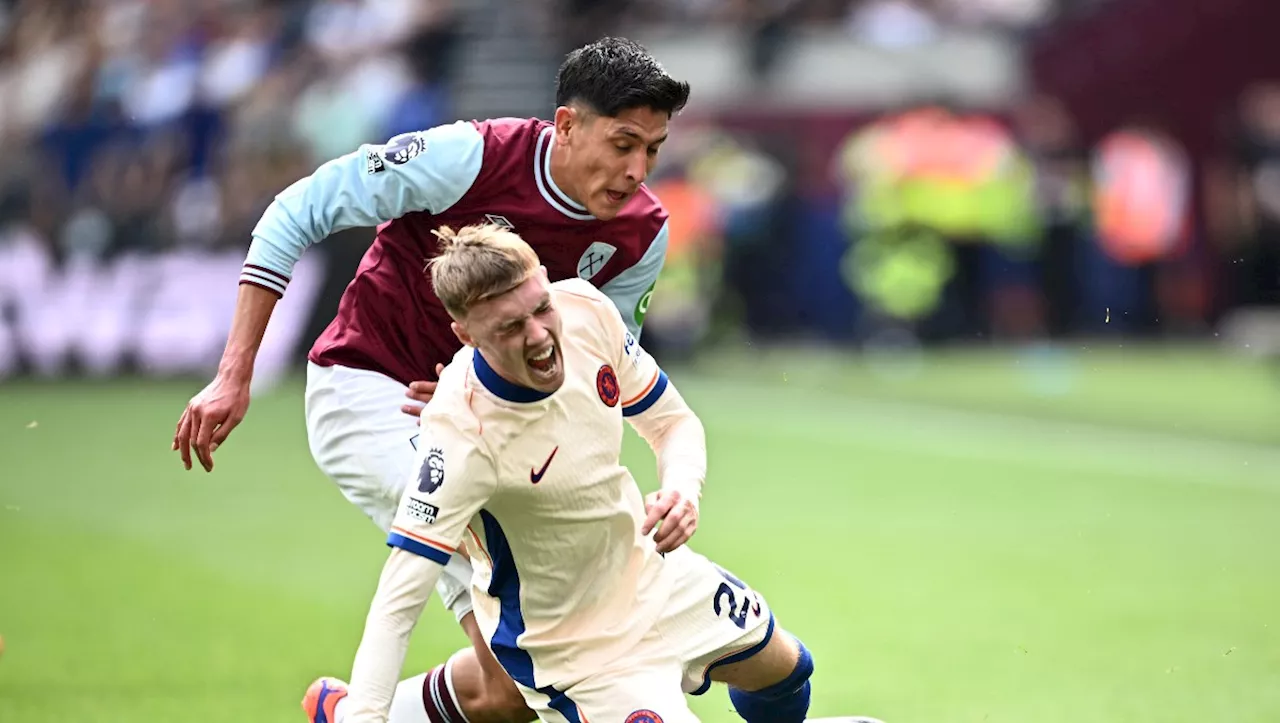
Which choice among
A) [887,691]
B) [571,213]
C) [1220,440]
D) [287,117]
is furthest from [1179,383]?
[571,213]

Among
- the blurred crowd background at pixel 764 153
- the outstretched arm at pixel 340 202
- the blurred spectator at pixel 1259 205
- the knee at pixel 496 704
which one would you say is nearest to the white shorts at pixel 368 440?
the knee at pixel 496 704

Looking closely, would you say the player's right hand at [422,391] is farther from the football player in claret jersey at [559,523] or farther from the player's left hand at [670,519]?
the player's left hand at [670,519]

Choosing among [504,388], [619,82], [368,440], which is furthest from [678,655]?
[619,82]

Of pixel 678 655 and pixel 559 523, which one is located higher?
pixel 559 523

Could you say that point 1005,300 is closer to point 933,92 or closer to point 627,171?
point 933,92

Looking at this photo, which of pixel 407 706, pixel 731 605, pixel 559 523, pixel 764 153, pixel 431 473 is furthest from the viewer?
pixel 764 153

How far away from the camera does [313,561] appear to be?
8.80 metres

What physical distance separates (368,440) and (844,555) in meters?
4.26

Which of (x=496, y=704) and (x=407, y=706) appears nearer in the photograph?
(x=496, y=704)

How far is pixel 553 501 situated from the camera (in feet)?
14.1

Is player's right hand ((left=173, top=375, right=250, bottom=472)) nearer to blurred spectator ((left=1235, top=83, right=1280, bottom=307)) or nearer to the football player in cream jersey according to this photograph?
the football player in cream jersey

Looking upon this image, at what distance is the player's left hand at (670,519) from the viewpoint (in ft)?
13.6

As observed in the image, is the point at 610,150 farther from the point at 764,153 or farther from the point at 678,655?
the point at 764,153

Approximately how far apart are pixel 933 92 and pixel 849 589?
1425 cm
